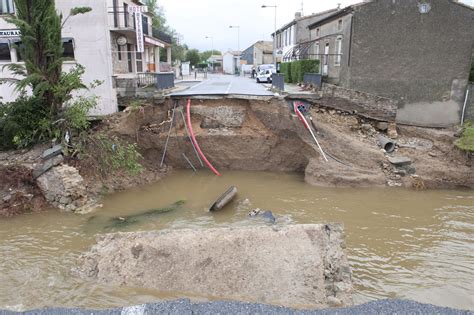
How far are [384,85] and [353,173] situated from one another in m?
5.52

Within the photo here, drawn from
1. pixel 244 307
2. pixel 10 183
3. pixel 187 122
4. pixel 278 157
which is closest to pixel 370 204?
pixel 278 157

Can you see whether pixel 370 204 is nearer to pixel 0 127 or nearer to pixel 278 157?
pixel 278 157

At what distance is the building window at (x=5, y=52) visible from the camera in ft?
53.0

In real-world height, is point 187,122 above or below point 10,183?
above

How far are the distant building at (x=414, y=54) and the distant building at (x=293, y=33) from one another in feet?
44.1

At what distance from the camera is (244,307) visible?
4.14 meters

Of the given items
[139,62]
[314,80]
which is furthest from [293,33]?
[314,80]

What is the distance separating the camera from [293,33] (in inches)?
1430

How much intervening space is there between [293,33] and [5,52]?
26.7 m

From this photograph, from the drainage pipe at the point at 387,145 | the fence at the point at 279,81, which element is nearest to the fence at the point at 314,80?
the fence at the point at 279,81

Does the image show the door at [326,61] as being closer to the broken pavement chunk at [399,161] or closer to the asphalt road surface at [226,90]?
the asphalt road surface at [226,90]

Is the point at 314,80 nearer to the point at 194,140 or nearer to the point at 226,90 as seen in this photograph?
the point at 226,90

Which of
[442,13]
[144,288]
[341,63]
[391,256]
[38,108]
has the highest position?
[442,13]

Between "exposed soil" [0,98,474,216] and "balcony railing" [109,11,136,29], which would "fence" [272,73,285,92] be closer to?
"exposed soil" [0,98,474,216]
